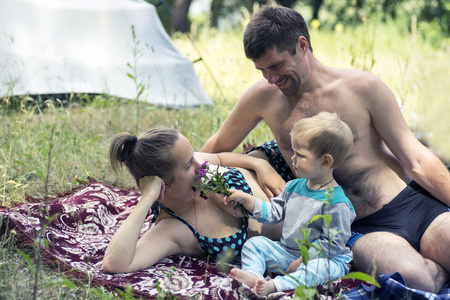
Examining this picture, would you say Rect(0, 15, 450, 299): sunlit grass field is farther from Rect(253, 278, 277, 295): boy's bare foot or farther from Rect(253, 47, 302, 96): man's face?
Rect(253, 47, 302, 96): man's face

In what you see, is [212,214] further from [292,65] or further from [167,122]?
[167,122]

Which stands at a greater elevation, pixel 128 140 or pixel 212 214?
pixel 128 140

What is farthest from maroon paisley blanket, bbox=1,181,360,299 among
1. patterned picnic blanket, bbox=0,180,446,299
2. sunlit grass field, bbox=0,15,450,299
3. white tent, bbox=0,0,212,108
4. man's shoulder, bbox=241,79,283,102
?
white tent, bbox=0,0,212,108

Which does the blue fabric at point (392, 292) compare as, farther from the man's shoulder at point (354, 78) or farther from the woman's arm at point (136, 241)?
the man's shoulder at point (354, 78)

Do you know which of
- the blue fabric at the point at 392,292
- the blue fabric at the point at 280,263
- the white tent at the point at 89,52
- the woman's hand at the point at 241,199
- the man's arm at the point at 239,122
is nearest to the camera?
the blue fabric at the point at 392,292

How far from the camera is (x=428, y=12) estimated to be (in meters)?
18.9

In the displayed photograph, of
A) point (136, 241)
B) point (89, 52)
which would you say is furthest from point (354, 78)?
point (89, 52)

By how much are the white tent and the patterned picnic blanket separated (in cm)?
209

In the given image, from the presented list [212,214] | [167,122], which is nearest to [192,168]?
[212,214]

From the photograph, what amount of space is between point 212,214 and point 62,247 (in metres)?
0.85

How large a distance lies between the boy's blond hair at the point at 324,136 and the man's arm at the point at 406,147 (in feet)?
1.44

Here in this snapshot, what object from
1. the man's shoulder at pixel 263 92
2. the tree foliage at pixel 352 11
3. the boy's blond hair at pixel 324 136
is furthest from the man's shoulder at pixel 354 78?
the tree foliage at pixel 352 11

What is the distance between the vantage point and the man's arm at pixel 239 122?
3.47 m

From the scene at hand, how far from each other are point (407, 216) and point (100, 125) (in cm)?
299
